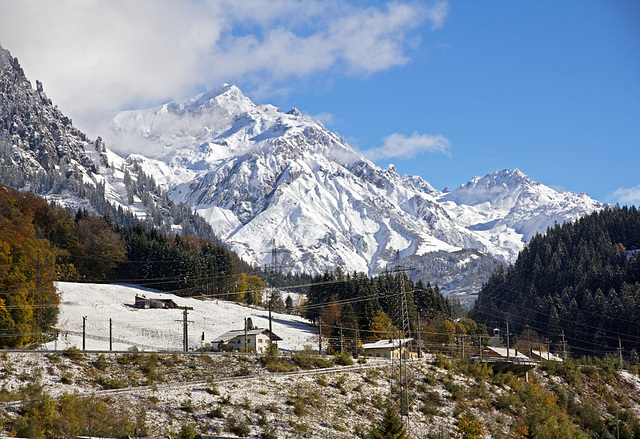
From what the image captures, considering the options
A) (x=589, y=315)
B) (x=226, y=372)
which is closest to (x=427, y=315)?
(x=589, y=315)

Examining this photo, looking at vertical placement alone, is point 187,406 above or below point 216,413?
above

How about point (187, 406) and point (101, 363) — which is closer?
point (187, 406)

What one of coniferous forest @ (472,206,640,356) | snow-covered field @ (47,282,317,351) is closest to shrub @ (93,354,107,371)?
snow-covered field @ (47,282,317,351)

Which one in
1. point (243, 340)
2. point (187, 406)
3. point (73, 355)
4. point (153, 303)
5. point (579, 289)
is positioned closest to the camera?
point (187, 406)

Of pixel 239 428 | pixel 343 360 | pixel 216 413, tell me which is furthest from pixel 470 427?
pixel 216 413

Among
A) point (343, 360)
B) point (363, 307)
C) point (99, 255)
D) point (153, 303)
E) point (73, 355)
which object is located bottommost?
point (343, 360)

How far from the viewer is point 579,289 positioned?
152125mm

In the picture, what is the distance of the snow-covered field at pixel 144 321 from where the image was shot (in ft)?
267

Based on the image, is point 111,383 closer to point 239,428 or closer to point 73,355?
point 73,355

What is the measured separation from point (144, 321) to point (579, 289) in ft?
354

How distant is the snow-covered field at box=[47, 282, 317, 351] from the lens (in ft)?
267

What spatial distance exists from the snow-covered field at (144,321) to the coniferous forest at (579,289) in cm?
4894

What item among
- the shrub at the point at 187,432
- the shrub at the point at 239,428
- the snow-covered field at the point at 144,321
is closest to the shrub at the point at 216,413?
the shrub at the point at 239,428

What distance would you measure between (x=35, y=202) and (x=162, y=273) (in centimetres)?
2977
